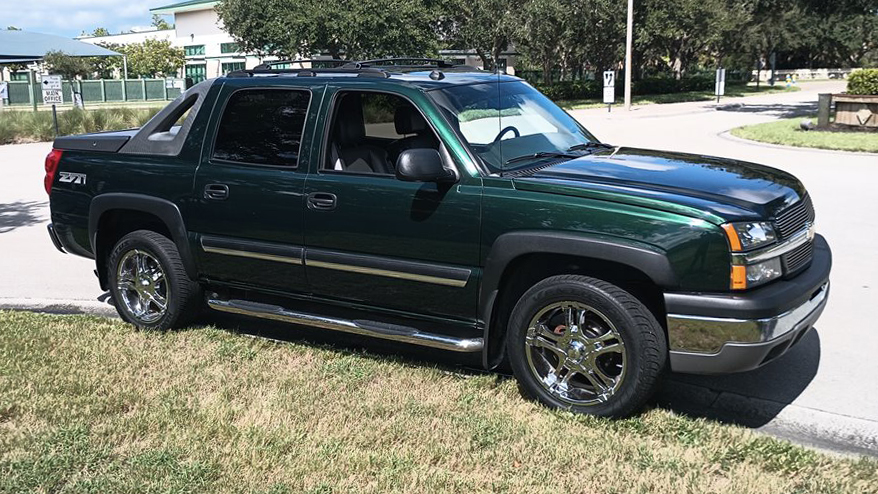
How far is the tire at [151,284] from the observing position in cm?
565

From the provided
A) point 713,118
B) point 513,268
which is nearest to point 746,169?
point 513,268

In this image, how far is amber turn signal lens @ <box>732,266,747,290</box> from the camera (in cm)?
386

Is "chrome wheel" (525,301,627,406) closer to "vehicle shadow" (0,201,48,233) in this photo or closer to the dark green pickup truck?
the dark green pickup truck

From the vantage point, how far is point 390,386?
4.84 m

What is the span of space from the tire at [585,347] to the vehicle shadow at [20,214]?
323 inches

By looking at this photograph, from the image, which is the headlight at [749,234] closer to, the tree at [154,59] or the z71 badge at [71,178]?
the z71 badge at [71,178]

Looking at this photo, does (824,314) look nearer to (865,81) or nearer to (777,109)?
(865,81)

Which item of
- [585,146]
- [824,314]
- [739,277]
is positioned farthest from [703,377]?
[824,314]

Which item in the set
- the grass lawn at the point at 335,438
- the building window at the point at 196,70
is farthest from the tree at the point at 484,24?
the building window at the point at 196,70

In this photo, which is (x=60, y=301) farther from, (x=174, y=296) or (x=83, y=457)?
(x=83, y=457)

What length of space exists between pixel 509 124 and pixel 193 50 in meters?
82.1

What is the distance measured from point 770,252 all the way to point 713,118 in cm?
2517

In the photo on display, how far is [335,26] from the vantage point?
3775 centimetres

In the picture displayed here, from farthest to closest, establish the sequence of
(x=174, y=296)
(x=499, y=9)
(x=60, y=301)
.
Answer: (x=499, y=9) < (x=60, y=301) < (x=174, y=296)
